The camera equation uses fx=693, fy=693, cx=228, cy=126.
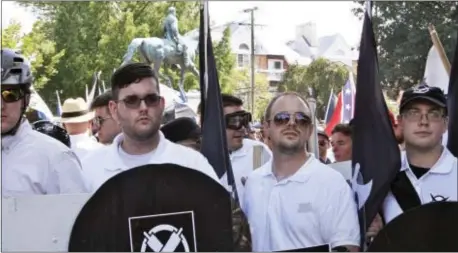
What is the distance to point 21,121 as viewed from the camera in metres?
2.94

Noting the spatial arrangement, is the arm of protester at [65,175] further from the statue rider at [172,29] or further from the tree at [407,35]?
the statue rider at [172,29]

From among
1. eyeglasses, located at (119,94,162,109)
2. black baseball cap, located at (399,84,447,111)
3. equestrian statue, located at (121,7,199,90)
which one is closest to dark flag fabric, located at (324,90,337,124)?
equestrian statue, located at (121,7,199,90)

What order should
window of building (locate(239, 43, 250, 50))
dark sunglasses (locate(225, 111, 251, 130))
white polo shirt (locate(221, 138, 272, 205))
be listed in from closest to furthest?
1. white polo shirt (locate(221, 138, 272, 205))
2. dark sunglasses (locate(225, 111, 251, 130))
3. window of building (locate(239, 43, 250, 50))

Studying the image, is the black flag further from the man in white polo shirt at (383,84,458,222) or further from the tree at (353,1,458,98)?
the tree at (353,1,458,98)

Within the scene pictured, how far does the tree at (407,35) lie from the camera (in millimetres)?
5512

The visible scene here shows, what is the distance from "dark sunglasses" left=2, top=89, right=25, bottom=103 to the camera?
2867 millimetres

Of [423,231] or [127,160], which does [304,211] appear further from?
[127,160]

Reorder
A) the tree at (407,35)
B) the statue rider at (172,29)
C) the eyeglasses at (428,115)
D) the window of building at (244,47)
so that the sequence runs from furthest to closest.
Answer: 1. the window of building at (244,47)
2. the statue rider at (172,29)
3. the tree at (407,35)
4. the eyeglasses at (428,115)

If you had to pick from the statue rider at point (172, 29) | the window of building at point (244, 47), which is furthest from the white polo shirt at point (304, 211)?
the window of building at point (244, 47)

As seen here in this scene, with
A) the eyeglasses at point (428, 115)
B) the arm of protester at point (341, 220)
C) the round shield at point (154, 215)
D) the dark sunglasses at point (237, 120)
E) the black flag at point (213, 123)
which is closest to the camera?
the round shield at point (154, 215)

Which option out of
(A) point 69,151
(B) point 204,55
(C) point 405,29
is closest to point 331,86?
(C) point 405,29

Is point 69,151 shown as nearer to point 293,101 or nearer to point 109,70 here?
point 293,101

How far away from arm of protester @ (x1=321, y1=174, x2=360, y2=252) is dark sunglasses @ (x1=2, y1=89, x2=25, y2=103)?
1361mm

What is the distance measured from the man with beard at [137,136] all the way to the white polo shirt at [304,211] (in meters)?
0.29
